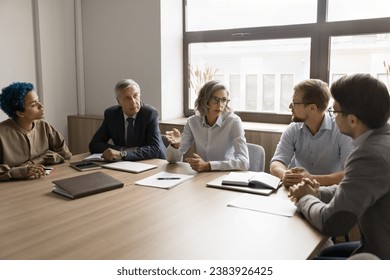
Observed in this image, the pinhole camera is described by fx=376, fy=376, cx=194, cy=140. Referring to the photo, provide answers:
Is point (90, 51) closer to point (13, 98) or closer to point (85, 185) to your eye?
point (13, 98)

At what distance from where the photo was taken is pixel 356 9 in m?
3.12

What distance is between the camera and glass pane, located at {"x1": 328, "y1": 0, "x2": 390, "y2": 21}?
3.02 metres

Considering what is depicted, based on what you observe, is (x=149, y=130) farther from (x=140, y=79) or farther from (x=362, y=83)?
(x=362, y=83)

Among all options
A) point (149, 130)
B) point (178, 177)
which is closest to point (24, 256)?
point (178, 177)

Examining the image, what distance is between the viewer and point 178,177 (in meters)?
2.14

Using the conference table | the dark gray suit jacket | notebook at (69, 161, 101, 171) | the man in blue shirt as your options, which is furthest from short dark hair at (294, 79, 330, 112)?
notebook at (69, 161, 101, 171)

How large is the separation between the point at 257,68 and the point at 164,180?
6.51 feet

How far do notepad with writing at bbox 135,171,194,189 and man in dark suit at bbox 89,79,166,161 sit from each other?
0.65m

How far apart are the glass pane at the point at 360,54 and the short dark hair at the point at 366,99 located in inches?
68.9

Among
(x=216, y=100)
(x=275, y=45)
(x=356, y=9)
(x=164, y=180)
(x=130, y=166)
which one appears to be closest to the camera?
(x=164, y=180)

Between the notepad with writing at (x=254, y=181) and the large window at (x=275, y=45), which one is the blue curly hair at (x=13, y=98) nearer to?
the notepad with writing at (x=254, y=181)

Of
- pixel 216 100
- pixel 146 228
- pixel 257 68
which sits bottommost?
pixel 146 228

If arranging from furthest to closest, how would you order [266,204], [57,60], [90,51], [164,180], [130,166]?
[90,51] < [57,60] < [130,166] < [164,180] < [266,204]

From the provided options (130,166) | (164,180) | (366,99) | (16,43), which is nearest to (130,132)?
(130,166)
